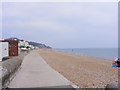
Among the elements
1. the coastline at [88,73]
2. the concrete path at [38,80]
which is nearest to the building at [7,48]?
the coastline at [88,73]

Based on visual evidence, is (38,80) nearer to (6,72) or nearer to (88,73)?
(6,72)

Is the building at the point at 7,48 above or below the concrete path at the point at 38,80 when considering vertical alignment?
above

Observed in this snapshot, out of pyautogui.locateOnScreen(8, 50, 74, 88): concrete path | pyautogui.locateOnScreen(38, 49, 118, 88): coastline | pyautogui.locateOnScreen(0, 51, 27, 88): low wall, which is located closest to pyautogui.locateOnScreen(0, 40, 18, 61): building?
pyautogui.locateOnScreen(38, 49, 118, 88): coastline

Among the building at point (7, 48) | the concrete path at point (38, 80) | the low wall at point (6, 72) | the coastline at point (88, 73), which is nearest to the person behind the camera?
the low wall at point (6, 72)

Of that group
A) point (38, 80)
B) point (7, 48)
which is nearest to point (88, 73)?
point (38, 80)

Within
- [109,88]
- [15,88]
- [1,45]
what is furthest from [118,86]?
[1,45]

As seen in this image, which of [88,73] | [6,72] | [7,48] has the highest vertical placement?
[7,48]

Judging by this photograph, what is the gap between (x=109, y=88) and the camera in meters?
4.79

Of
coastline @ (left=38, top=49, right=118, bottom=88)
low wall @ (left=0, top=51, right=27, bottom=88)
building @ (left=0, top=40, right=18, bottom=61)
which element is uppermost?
building @ (left=0, top=40, right=18, bottom=61)

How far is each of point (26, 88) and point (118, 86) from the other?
362cm

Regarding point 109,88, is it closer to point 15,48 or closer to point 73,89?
point 73,89

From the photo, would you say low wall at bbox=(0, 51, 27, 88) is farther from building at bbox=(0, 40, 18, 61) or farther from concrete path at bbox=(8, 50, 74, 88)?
building at bbox=(0, 40, 18, 61)

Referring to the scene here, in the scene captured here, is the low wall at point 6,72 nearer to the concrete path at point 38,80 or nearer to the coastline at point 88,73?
the concrete path at point 38,80

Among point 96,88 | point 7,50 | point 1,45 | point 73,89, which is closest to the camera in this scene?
point 73,89
